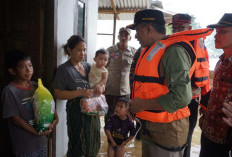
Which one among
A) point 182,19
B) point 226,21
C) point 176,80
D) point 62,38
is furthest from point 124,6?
point 176,80

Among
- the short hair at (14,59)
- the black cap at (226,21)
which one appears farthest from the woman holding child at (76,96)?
the black cap at (226,21)

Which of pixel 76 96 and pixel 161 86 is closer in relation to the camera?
pixel 161 86

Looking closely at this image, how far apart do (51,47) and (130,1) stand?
4742mm

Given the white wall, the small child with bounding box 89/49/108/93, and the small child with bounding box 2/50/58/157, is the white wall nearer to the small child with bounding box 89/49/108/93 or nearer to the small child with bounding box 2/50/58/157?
the small child with bounding box 89/49/108/93

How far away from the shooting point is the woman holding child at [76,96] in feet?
7.38

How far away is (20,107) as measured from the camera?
1852 mm

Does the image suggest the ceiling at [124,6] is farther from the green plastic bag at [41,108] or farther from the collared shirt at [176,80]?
the collared shirt at [176,80]

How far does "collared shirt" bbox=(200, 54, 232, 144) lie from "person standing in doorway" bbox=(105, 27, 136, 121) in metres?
2.24

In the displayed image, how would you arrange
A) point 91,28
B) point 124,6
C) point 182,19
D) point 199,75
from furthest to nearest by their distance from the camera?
point 124,6
point 91,28
point 182,19
point 199,75

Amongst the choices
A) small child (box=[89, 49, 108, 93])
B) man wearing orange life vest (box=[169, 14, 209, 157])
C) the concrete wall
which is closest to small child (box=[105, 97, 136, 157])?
small child (box=[89, 49, 108, 93])

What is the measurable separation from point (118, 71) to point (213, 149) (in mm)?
2562

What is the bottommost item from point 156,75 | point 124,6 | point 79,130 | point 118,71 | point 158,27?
point 79,130

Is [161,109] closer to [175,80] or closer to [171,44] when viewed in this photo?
[175,80]

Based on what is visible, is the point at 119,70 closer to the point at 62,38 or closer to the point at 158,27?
the point at 62,38
